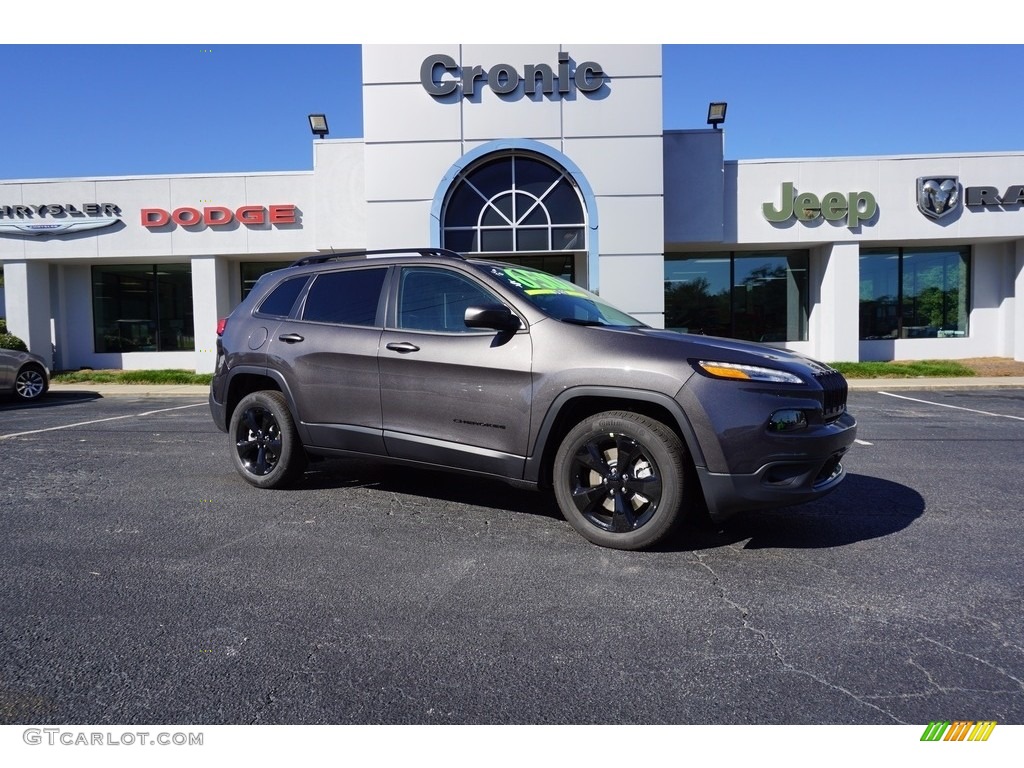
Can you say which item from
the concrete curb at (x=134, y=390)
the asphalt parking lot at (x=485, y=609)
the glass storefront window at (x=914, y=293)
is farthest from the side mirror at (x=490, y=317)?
the glass storefront window at (x=914, y=293)

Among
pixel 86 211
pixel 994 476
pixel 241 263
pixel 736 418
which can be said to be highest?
pixel 86 211

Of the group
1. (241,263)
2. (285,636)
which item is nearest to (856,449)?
(285,636)

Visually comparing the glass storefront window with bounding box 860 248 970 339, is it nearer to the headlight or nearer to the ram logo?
the ram logo

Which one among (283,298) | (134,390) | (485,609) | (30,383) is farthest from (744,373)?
(134,390)

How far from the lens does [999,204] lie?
1753cm

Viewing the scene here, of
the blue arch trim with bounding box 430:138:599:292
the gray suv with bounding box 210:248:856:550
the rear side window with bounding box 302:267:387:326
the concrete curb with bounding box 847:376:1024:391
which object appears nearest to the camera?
the gray suv with bounding box 210:248:856:550

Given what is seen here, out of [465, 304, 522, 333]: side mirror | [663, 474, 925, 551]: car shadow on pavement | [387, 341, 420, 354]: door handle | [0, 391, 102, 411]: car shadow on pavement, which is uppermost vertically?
[465, 304, 522, 333]: side mirror

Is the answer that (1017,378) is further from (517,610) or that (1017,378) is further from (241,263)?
(241,263)

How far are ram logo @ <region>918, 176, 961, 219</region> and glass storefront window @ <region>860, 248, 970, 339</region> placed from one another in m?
1.71

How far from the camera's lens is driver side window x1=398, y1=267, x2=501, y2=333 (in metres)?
4.59

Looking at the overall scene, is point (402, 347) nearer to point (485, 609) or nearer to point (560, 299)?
point (560, 299)

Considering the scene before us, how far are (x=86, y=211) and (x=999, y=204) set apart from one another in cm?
2384

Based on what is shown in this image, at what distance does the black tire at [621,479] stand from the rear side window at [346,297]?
6.01 ft

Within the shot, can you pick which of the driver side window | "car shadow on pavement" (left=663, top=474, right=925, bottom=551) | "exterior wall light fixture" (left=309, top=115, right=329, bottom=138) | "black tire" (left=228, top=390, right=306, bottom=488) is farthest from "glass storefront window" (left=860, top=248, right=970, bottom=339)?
"black tire" (left=228, top=390, right=306, bottom=488)
